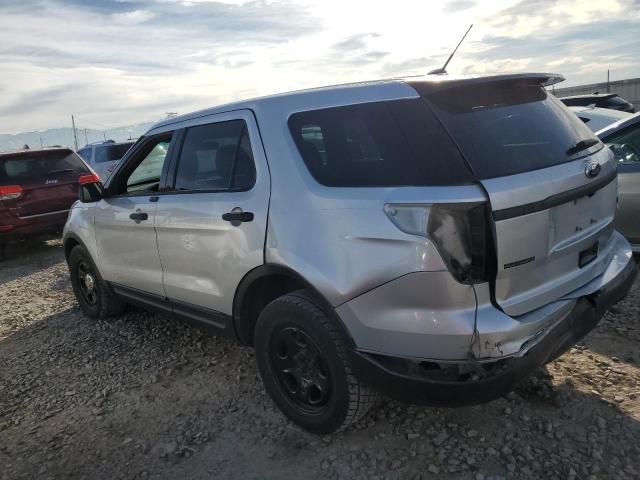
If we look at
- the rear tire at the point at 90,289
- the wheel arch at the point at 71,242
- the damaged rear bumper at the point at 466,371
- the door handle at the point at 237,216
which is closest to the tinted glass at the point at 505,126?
the damaged rear bumper at the point at 466,371

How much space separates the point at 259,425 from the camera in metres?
3.02

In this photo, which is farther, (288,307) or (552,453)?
(288,307)

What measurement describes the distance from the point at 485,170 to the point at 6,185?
295 inches

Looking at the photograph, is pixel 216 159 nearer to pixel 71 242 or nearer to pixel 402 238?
pixel 402 238

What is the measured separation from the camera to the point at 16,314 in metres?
5.43

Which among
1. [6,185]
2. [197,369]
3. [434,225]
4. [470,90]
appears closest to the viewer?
[434,225]

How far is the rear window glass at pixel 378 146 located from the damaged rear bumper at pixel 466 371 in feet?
2.51

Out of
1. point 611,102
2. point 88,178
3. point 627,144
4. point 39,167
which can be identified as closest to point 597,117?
point 627,144

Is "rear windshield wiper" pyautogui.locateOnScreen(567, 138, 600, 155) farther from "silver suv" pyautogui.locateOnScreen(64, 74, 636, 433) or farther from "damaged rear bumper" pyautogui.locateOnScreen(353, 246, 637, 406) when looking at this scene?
"damaged rear bumper" pyautogui.locateOnScreen(353, 246, 637, 406)

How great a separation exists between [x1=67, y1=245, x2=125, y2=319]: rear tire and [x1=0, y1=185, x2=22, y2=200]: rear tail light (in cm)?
324

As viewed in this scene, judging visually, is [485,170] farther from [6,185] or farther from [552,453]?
[6,185]

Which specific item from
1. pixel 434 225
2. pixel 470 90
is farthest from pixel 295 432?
pixel 470 90

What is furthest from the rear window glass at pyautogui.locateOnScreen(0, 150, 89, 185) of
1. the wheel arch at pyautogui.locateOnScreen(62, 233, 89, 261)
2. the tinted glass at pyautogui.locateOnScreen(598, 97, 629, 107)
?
the tinted glass at pyautogui.locateOnScreen(598, 97, 629, 107)

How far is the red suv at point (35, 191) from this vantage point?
7.63 metres
